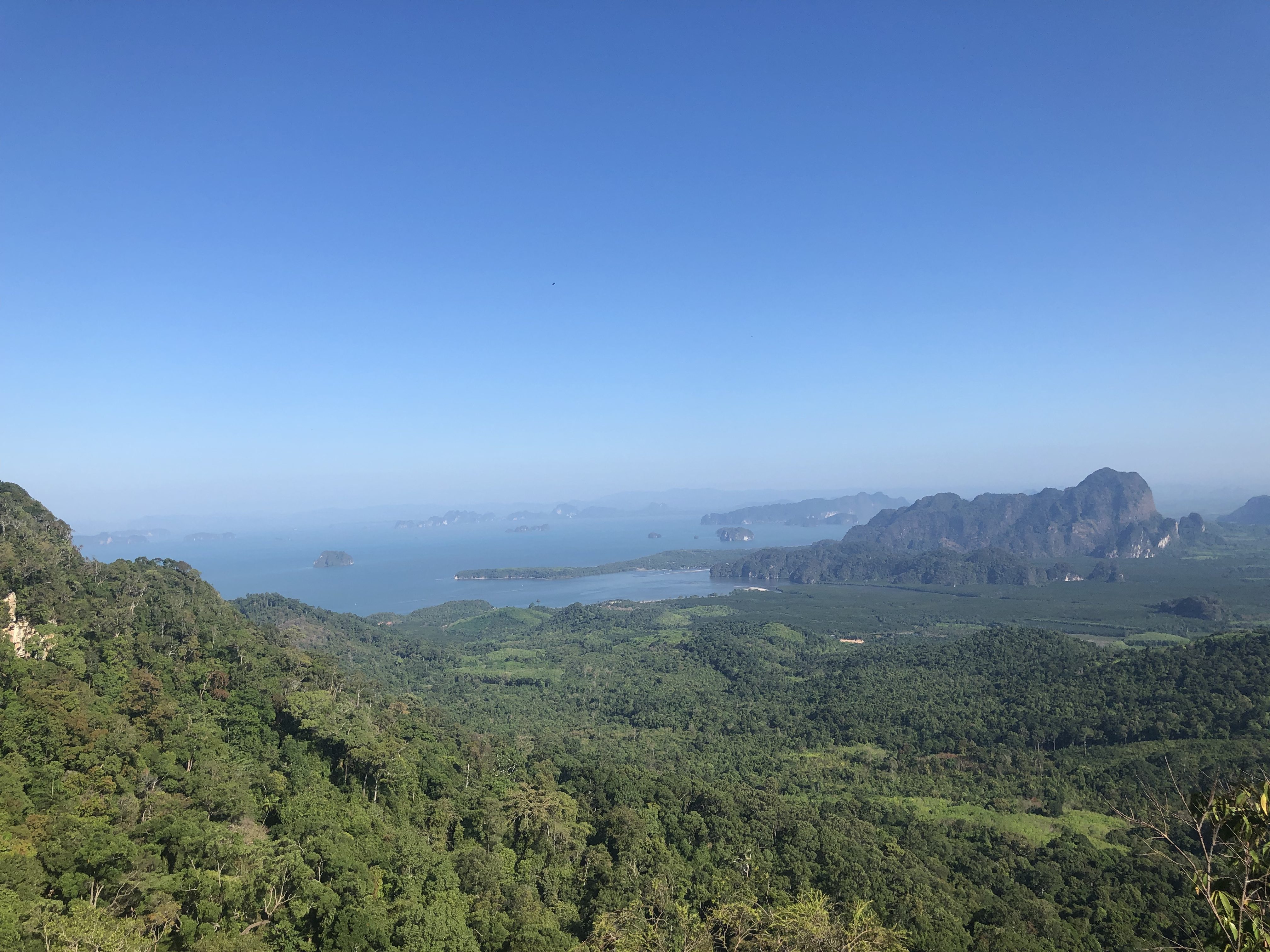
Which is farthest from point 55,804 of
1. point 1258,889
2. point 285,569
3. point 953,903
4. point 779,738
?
point 285,569

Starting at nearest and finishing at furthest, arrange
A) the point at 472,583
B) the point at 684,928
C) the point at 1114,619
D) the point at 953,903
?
the point at 684,928, the point at 953,903, the point at 1114,619, the point at 472,583

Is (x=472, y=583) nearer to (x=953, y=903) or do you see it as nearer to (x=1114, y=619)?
(x=1114, y=619)

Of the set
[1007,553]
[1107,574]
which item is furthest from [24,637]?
[1007,553]

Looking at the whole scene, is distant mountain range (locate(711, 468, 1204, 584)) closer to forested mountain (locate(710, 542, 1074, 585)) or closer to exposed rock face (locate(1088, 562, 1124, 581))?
forested mountain (locate(710, 542, 1074, 585))

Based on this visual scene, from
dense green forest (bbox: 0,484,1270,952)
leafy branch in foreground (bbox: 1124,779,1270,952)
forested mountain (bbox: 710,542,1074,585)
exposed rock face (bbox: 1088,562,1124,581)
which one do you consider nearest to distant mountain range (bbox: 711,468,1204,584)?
forested mountain (bbox: 710,542,1074,585)

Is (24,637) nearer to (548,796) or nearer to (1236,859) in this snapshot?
(548,796)

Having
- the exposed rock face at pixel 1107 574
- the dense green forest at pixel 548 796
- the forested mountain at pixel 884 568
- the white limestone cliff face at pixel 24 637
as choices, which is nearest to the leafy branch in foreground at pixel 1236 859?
the dense green forest at pixel 548 796
